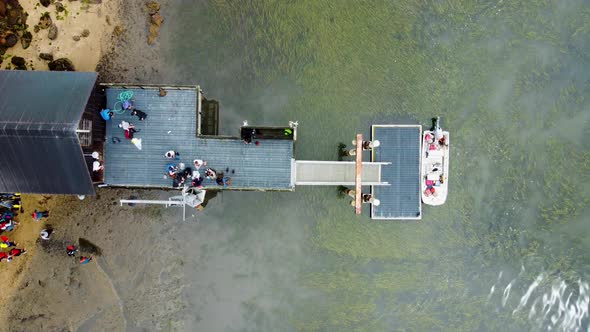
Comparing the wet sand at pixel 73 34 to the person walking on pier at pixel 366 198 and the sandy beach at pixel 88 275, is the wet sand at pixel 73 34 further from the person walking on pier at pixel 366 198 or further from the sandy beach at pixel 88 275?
the person walking on pier at pixel 366 198

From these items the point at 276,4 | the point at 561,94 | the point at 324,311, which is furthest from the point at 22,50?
the point at 561,94

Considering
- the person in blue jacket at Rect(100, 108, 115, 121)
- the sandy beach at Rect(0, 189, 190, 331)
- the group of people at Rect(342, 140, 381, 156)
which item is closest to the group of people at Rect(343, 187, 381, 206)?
the group of people at Rect(342, 140, 381, 156)

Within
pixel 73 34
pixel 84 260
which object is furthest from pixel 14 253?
pixel 73 34

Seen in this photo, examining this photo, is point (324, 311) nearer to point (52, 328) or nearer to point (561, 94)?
point (52, 328)

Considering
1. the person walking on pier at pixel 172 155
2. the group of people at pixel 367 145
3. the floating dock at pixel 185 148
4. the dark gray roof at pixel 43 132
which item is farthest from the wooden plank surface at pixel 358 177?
the dark gray roof at pixel 43 132

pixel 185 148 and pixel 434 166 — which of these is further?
pixel 434 166

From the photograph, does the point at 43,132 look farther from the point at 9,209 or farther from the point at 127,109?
the point at 9,209

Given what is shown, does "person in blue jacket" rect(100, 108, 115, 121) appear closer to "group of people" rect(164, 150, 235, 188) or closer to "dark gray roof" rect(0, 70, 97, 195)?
"dark gray roof" rect(0, 70, 97, 195)
